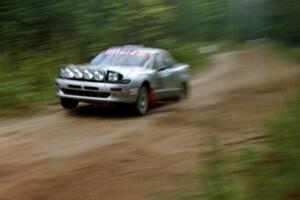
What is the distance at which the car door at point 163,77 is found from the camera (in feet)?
49.0

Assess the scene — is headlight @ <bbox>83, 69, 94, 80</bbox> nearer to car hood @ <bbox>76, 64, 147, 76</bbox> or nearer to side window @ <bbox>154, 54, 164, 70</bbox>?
car hood @ <bbox>76, 64, 147, 76</bbox>

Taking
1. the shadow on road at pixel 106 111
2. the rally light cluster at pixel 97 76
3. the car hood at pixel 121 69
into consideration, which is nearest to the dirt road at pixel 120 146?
the shadow on road at pixel 106 111

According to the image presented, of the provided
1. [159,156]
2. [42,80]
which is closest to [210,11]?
[42,80]

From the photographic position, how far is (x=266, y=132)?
7.71m

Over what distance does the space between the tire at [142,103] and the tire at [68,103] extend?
1401 millimetres

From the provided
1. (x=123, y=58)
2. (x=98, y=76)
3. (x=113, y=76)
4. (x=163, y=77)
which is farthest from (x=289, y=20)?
(x=98, y=76)

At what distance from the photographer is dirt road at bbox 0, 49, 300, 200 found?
7.77m

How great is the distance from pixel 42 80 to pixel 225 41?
60.1ft

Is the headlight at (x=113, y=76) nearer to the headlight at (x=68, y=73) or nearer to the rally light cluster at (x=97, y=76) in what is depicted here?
the rally light cluster at (x=97, y=76)

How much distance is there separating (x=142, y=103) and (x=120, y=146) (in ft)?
12.1

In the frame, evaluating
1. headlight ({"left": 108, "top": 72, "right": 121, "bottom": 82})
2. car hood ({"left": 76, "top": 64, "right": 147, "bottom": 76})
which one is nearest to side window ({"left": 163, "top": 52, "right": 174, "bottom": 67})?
car hood ({"left": 76, "top": 64, "right": 147, "bottom": 76})

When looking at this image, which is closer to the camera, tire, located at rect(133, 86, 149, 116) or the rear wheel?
tire, located at rect(133, 86, 149, 116)

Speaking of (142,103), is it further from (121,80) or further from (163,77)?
(163,77)

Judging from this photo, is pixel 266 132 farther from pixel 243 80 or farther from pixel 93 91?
pixel 243 80
